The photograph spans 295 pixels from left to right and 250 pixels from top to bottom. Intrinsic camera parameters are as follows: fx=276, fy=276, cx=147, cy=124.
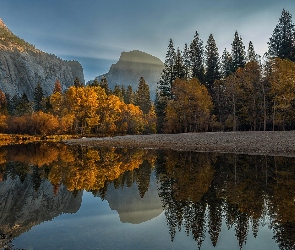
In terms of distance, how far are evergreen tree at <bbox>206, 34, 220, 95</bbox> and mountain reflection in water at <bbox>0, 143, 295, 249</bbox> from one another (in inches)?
1649

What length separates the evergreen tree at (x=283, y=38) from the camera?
177 feet

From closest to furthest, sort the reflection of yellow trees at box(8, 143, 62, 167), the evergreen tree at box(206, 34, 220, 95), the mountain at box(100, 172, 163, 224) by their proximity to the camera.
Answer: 1. the mountain at box(100, 172, 163, 224)
2. the reflection of yellow trees at box(8, 143, 62, 167)
3. the evergreen tree at box(206, 34, 220, 95)

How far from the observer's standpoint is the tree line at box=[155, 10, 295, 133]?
43844 millimetres

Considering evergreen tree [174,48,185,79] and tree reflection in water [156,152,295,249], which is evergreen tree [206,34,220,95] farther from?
tree reflection in water [156,152,295,249]

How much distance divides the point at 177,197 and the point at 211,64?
54.3 meters

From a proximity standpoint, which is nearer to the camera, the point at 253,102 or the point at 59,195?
the point at 59,195

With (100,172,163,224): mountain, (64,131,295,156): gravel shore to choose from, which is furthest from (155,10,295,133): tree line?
(100,172,163,224): mountain

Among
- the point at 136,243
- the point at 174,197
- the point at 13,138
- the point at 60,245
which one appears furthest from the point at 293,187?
the point at 13,138

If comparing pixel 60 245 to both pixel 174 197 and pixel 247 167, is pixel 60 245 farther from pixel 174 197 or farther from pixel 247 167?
pixel 247 167

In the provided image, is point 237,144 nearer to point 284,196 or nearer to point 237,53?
point 284,196

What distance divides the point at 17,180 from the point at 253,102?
40.6 meters

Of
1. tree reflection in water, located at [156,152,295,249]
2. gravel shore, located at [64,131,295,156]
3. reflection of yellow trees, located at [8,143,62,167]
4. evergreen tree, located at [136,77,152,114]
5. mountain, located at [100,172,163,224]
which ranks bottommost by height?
mountain, located at [100,172,163,224]

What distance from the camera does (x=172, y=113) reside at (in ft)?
181

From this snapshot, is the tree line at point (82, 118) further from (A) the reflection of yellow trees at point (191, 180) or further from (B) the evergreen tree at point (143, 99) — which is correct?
(A) the reflection of yellow trees at point (191, 180)
